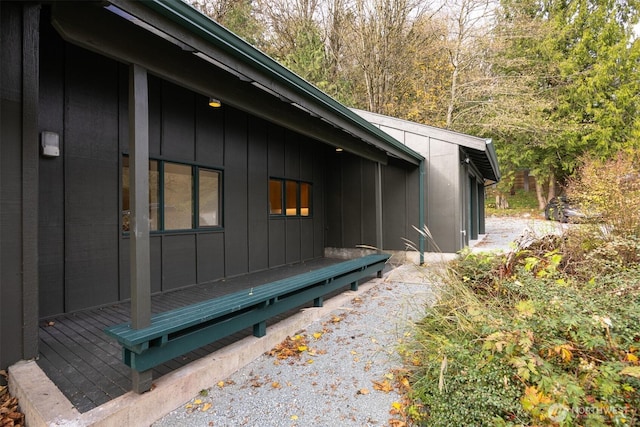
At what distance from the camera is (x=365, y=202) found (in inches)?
320

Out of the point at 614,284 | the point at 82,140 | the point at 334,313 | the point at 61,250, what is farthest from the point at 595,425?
the point at 82,140

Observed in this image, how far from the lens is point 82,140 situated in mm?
3924

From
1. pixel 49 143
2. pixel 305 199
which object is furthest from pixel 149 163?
pixel 305 199

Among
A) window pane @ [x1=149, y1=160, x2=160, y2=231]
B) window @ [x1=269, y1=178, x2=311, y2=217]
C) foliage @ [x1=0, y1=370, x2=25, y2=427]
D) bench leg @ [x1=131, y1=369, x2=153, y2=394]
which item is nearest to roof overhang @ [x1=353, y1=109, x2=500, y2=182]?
window @ [x1=269, y1=178, x2=311, y2=217]

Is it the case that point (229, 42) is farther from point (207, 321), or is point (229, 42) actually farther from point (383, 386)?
point (383, 386)

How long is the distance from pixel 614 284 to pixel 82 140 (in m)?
5.38

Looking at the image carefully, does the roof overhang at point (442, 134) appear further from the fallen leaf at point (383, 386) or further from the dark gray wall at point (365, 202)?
the fallen leaf at point (383, 386)

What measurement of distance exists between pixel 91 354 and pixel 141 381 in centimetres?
99

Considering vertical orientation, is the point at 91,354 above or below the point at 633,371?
below

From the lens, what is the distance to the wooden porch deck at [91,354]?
2.26 meters

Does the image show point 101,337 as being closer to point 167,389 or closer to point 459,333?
point 167,389

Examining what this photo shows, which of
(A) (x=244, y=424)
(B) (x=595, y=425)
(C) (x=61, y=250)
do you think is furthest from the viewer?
(C) (x=61, y=250)

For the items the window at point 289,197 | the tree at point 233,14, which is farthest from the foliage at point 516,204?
the tree at point 233,14

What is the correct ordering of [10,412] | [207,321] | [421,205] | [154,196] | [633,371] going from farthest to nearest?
[421,205] → [154,196] → [207,321] → [10,412] → [633,371]
